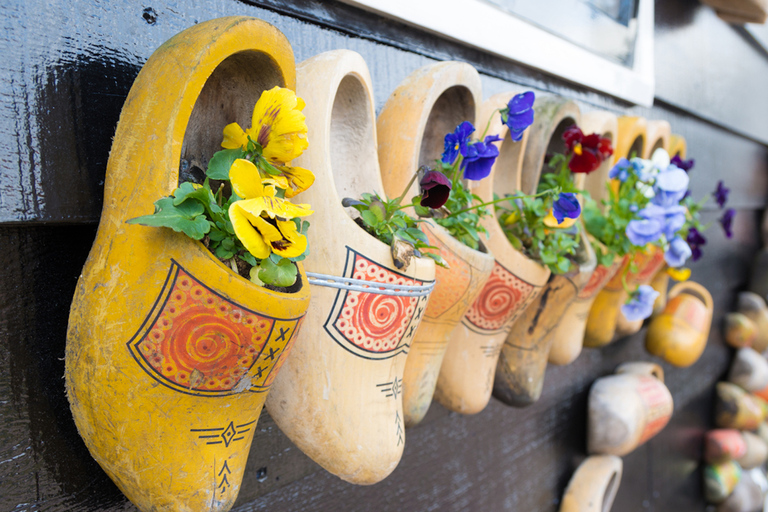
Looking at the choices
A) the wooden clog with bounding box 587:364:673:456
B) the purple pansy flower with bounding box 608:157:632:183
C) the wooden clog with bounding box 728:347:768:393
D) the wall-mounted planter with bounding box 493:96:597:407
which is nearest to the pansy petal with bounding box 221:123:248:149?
the wall-mounted planter with bounding box 493:96:597:407

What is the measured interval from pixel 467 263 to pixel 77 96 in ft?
1.33

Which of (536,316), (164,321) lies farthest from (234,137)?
(536,316)

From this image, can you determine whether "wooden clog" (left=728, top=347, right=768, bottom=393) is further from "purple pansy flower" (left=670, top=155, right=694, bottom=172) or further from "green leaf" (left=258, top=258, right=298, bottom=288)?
"green leaf" (left=258, top=258, right=298, bottom=288)

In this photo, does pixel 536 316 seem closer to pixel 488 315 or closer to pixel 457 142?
pixel 488 315

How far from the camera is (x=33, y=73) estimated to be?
43 cm

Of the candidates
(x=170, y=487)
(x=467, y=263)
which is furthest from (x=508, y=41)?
(x=170, y=487)

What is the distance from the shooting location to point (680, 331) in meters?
1.66

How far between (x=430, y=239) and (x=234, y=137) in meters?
0.24

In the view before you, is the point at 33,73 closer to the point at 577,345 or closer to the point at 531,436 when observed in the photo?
the point at 577,345

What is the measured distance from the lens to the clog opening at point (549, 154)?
2.68ft

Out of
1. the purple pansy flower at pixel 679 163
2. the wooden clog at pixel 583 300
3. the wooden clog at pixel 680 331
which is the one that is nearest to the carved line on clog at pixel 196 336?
the wooden clog at pixel 583 300

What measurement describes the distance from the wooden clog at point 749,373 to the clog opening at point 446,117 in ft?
8.52

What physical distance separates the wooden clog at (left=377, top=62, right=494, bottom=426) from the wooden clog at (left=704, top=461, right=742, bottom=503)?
232cm

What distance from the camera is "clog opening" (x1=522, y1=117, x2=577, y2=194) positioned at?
2.68 ft
